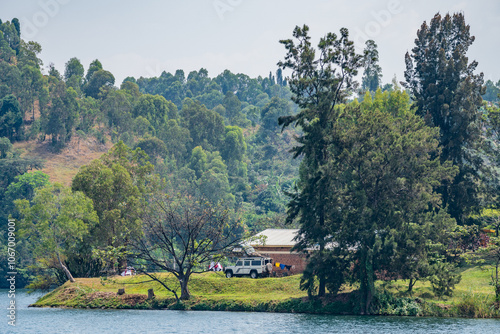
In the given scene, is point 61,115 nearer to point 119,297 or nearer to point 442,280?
point 119,297

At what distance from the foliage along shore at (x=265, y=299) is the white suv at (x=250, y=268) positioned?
53.7 inches

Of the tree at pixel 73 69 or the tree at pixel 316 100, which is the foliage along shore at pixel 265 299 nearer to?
the tree at pixel 316 100

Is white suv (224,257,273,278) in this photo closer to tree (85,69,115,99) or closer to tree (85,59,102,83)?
tree (85,69,115,99)

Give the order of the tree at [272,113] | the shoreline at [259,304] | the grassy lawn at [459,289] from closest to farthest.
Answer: the shoreline at [259,304] → the grassy lawn at [459,289] → the tree at [272,113]

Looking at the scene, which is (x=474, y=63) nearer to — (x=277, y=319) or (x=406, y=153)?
(x=406, y=153)

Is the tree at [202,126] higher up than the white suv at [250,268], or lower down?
higher up

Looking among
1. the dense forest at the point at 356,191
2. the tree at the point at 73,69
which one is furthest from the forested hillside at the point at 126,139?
the dense forest at the point at 356,191

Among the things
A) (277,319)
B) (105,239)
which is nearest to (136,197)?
(105,239)

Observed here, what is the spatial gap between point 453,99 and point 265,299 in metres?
27.7

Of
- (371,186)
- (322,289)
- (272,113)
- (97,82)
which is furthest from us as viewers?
(272,113)

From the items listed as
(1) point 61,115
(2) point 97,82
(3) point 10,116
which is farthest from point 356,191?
(2) point 97,82

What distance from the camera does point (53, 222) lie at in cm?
5556

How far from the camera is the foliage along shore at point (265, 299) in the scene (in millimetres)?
43531

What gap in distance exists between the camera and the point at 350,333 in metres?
35.0
